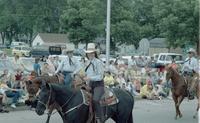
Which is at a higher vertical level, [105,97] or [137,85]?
[105,97]

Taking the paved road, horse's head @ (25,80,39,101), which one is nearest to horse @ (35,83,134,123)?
horse's head @ (25,80,39,101)

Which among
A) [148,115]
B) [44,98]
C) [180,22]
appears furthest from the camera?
[180,22]

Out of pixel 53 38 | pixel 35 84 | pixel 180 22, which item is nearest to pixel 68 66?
pixel 35 84

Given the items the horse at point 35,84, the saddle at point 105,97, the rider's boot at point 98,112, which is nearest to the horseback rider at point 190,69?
the horse at point 35,84

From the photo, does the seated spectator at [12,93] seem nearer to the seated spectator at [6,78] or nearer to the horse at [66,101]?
the seated spectator at [6,78]

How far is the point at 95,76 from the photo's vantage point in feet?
37.7

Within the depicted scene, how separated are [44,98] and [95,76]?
142 centimetres

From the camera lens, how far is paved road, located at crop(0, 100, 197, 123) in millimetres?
17191

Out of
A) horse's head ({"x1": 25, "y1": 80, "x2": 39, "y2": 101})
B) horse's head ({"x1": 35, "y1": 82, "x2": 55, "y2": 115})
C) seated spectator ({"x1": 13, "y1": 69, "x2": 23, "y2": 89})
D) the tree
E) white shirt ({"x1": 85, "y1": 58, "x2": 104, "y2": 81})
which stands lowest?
seated spectator ({"x1": 13, "y1": 69, "x2": 23, "y2": 89})

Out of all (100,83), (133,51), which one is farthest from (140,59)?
(100,83)

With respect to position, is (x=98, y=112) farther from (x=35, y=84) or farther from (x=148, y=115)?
(x=148, y=115)

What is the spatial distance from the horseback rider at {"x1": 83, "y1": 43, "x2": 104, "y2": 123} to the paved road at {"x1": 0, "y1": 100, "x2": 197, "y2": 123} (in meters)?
5.31

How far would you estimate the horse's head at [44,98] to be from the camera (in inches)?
412

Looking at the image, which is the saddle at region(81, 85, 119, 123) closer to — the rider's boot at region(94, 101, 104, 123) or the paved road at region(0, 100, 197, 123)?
the rider's boot at region(94, 101, 104, 123)
